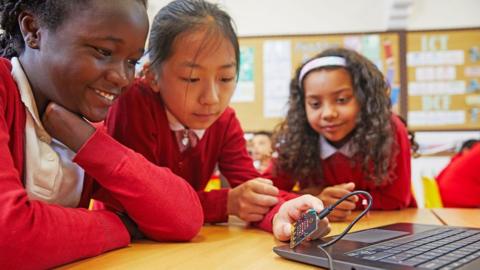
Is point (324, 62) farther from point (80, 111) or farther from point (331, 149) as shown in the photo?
point (80, 111)

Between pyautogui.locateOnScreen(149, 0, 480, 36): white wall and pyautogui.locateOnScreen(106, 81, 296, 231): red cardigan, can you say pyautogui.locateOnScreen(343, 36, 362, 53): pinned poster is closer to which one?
pyautogui.locateOnScreen(149, 0, 480, 36): white wall

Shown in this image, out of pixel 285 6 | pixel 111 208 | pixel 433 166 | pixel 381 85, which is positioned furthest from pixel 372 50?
pixel 111 208

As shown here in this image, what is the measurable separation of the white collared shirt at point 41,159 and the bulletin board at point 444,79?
8.47 feet

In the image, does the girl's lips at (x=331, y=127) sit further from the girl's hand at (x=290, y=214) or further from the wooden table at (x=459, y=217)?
the girl's hand at (x=290, y=214)

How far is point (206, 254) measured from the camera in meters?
0.65

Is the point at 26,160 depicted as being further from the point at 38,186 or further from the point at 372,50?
the point at 372,50

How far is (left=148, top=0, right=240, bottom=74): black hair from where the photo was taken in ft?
3.13

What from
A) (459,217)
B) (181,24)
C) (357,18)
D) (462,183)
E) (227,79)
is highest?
(357,18)

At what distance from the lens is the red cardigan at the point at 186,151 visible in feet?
3.12

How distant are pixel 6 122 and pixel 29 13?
0.18 metres

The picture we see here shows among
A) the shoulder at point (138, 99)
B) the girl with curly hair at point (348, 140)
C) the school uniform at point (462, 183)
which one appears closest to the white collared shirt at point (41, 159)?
the shoulder at point (138, 99)

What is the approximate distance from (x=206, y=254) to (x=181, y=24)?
52 cm

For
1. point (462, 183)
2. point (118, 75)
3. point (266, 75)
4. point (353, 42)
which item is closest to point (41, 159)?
point (118, 75)

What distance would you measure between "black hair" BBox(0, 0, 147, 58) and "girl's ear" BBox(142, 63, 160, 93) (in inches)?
8.7
